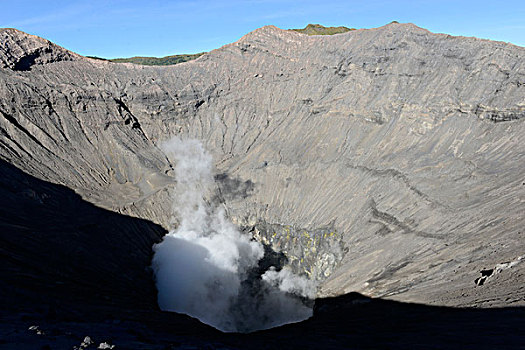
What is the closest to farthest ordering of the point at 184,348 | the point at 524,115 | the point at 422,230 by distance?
the point at 184,348, the point at 422,230, the point at 524,115

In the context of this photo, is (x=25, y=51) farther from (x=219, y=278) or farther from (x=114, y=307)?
(x=114, y=307)

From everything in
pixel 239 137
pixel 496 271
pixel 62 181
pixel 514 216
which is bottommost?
pixel 496 271

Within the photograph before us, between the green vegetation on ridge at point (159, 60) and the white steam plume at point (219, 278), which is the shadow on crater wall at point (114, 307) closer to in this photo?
the white steam plume at point (219, 278)

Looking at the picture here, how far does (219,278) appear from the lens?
4491 cm

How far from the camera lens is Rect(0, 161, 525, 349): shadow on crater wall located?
18594mm

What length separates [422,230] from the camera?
121 feet

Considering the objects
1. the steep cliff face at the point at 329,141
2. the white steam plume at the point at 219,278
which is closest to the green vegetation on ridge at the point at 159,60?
the steep cliff face at the point at 329,141

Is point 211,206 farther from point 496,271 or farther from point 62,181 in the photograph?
point 496,271

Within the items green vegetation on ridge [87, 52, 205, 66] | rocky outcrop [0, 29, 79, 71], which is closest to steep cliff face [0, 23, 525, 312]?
rocky outcrop [0, 29, 79, 71]

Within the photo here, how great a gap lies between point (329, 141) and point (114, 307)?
39185mm

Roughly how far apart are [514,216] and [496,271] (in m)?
7.80

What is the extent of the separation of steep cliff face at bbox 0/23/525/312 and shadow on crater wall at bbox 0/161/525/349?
288cm

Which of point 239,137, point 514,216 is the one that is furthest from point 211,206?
point 514,216

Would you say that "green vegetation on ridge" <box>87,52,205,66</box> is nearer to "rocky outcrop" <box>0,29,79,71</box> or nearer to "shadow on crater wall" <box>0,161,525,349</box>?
"rocky outcrop" <box>0,29,79,71</box>
